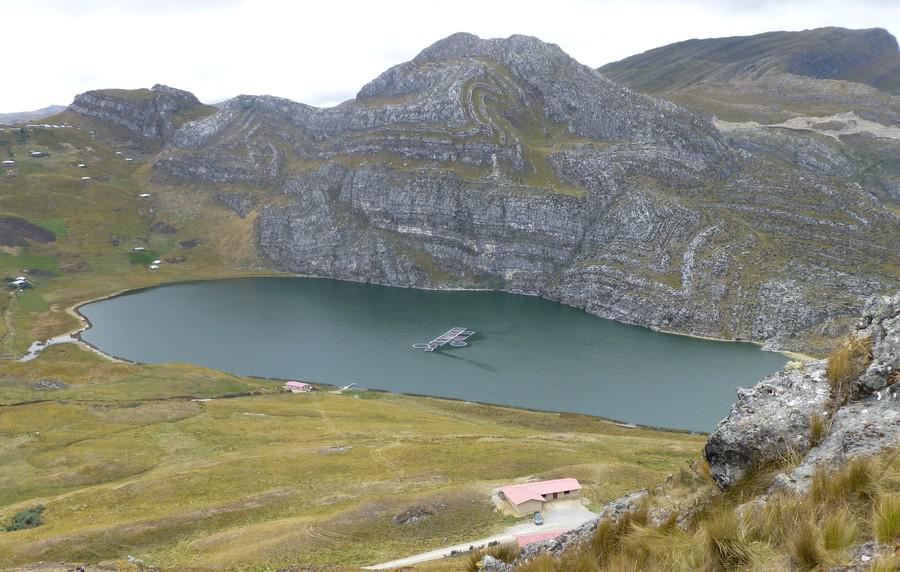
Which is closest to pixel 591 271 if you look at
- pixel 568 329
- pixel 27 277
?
pixel 568 329

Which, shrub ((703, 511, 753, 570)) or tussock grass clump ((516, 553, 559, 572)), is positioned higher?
shrub ((703, 511, 753, 570))

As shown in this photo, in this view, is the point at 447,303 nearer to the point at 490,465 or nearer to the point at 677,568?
the point at 490,465

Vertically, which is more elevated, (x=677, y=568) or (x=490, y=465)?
(x=677, y=568)

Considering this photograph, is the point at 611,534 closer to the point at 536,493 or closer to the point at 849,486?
the point at 849,486

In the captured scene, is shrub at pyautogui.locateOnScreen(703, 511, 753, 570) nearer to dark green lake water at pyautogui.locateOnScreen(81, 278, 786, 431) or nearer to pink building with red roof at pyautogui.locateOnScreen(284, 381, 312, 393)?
dark green lake water at pyautogui.locateOnScreen(81, 278, 786, 431)

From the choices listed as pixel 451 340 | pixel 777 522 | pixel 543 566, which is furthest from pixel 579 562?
pixel 451 340

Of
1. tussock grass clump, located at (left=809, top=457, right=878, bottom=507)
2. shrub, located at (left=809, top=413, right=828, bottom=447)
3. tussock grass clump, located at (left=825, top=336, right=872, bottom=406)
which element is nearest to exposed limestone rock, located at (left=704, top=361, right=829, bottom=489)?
shrub, located at (left=809, top=413, right=828, bottom=447)
